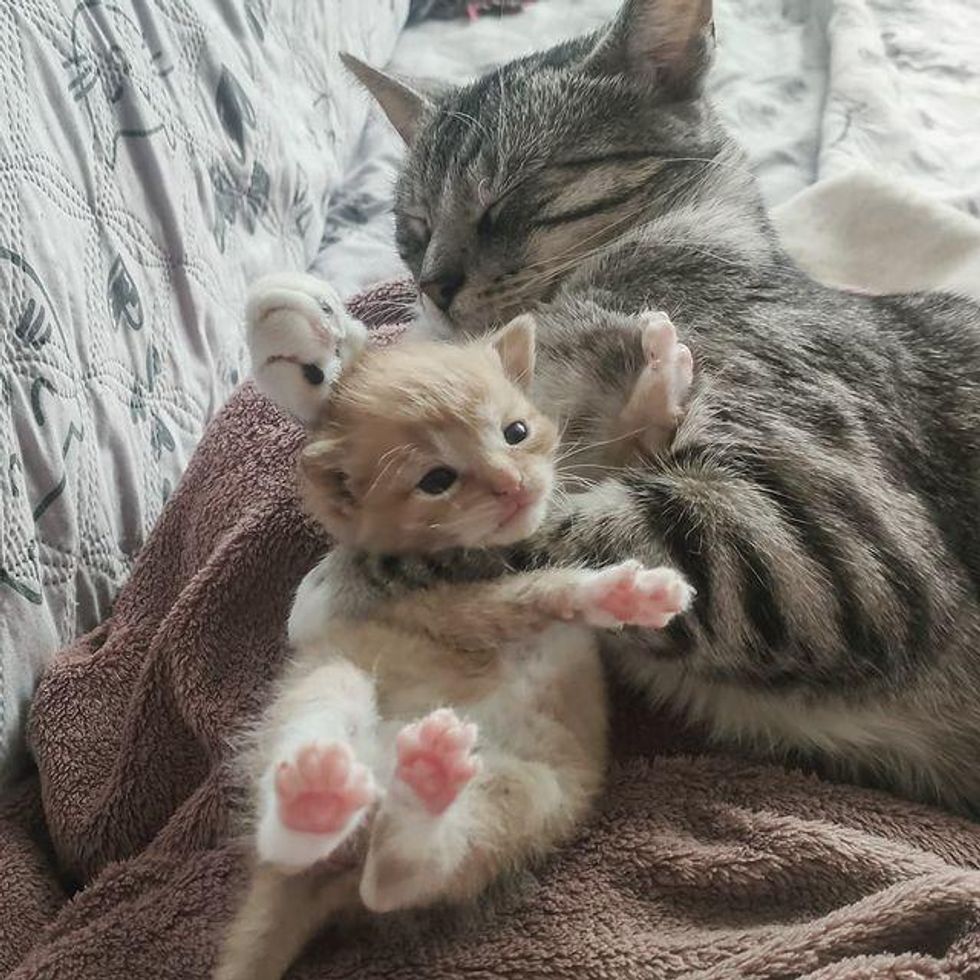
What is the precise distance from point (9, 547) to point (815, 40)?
1.78m

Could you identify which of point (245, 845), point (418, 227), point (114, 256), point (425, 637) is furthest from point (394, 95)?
point (245, 845)

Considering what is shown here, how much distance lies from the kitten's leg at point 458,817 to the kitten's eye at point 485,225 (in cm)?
58

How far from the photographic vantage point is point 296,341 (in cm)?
92

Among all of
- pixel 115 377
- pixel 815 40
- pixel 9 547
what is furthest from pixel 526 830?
pixel 815 40

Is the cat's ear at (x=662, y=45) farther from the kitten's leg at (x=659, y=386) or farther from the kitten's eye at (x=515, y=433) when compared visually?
the kitten's eye at (x=515, y=433)

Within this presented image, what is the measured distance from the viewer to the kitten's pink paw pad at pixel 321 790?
0.65m

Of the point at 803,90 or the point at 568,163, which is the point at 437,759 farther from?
the point at 803,90

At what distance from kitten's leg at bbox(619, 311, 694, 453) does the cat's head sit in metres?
0.22

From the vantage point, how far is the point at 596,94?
3.96ft

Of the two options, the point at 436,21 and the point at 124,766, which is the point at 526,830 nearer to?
the point at 124,766

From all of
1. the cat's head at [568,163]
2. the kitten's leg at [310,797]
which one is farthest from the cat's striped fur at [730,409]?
the kitten's leg at [310,797]

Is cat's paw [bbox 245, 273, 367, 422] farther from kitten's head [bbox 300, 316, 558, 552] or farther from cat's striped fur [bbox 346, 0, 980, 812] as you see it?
cat's striped fur [bbox 346, 0, 980, 812]

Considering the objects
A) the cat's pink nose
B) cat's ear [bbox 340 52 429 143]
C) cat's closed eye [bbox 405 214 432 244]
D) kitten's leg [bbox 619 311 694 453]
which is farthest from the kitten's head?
cat's ear [bbox 340 52 429 143]

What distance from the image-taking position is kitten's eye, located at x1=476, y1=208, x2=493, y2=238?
3.92ft
